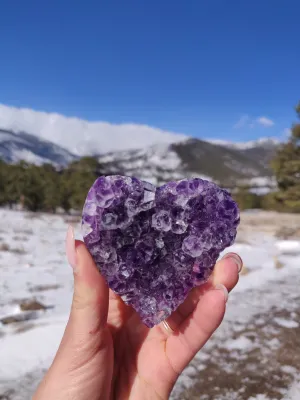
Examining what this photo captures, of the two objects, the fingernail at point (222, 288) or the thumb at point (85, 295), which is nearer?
the thumb at point (85, 295)

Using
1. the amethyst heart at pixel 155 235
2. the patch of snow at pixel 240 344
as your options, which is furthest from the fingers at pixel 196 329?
the patch of snow at pixel 240 344

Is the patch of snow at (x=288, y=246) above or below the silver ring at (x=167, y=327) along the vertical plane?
below

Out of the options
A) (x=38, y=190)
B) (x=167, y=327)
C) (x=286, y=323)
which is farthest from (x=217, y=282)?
(x=38, y=190)

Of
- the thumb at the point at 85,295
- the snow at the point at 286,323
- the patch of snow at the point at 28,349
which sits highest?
the thumb at the point at 85,295

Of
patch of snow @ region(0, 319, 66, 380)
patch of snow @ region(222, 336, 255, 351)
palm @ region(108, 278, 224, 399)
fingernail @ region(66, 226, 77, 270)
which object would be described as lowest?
patch of snow @ region(0, 319, 66, 380)

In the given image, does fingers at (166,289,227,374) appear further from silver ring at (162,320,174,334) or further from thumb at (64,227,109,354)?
thumb at (64,227,109,354)

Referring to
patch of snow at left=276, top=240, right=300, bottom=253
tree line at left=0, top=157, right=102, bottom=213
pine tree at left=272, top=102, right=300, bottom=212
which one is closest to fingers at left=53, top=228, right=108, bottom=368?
patch of snow at left=276, top=240, right=300, bottom=253

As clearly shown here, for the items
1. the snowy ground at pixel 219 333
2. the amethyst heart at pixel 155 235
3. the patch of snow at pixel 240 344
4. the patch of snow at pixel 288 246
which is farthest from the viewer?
the patch of snow at pixel 288 246

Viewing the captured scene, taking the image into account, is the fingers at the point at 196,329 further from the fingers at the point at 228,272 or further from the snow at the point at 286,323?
the snow at the point at 286,323

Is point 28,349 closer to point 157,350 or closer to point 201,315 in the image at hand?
point 157,350
